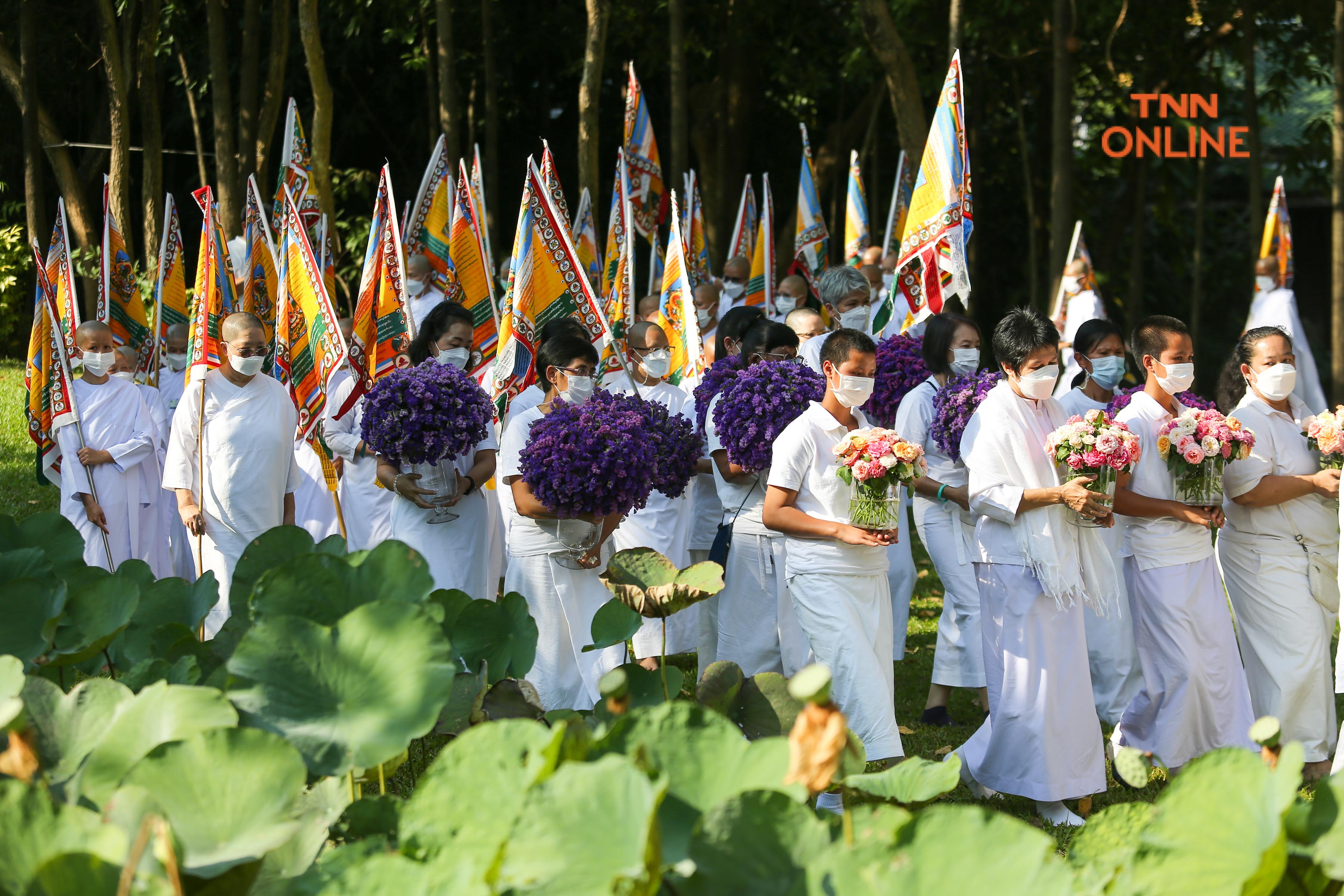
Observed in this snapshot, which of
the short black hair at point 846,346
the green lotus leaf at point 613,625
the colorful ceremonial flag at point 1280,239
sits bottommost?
the green lotus leaf at point 613,625

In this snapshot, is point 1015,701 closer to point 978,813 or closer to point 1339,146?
point 978,813

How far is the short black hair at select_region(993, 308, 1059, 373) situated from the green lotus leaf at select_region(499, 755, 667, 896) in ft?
13.0

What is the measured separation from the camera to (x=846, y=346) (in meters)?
5.32

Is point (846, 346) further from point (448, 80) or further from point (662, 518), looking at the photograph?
point (448, 80)

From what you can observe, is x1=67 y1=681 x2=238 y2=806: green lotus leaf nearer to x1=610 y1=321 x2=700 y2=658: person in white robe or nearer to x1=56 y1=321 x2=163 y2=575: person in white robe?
x1=610 y1=321 x2=700 y2=658: person in white robe

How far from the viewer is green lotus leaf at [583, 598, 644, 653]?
9.97ft

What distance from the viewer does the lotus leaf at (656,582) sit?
310 cm

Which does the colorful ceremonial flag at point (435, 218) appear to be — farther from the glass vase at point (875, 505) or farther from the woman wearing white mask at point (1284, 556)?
the woman wearing white mask at point (1284, 556)

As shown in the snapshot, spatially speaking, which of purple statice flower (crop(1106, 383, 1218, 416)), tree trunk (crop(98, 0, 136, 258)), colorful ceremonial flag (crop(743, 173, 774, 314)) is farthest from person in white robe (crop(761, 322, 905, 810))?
tree trunk (crop(98, 0, 136, 258))

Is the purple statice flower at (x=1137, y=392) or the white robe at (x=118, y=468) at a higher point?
the purple statice flower at (x=1137, y=392)

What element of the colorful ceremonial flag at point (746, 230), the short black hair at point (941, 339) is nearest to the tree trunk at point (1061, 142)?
the colorful ceremonial flag at point (746, 230)

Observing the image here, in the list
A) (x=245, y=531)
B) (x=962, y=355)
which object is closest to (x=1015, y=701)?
(x=962, y=355)

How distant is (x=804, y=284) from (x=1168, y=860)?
997cm

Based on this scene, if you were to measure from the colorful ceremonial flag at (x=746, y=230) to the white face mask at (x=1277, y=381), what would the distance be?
779cm
